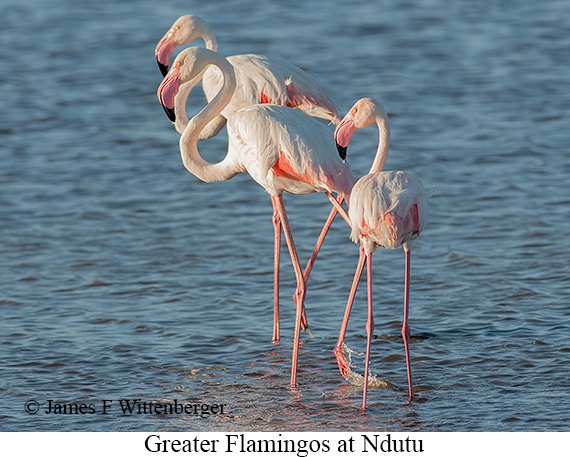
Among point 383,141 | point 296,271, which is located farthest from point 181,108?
point 383,141

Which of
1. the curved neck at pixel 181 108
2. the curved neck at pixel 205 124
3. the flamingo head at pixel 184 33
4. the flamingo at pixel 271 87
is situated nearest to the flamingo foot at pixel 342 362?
the curved neck at pixel 205 124

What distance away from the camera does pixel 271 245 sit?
8578 mm

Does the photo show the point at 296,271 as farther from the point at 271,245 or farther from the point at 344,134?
the point at 271,245

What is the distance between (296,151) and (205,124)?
0.94 m

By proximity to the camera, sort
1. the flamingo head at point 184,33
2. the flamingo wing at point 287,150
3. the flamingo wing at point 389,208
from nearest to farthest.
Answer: the flamingo wing at point 389,208 → the flamingo wing at point 287,150 → the flamingo head at point 184,33

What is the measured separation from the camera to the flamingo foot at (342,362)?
614 cm

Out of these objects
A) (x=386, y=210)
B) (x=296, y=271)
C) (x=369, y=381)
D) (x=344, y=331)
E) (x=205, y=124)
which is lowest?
(x=369, y=381)

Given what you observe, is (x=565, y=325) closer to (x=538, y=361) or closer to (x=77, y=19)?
(x=538, y=361)

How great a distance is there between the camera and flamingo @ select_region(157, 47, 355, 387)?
20.1ft

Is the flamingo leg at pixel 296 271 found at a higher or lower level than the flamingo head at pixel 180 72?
lower

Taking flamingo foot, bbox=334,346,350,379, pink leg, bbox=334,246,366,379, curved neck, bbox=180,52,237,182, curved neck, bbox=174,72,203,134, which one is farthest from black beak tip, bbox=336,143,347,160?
curved neck, bbox=174,72,203,134

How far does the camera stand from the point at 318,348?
673 cm

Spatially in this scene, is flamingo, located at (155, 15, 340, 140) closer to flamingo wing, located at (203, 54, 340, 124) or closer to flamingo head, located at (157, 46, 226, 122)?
flamingo wing, located at (203, 54, 340, 124)

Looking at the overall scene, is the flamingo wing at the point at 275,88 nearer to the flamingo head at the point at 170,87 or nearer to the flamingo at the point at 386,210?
the flamingo head at the point at 170,87
